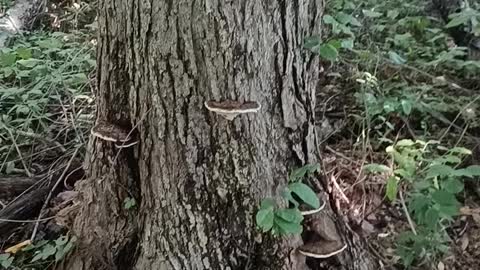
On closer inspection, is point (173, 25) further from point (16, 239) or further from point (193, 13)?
point (16, 239)

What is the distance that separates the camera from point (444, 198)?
77.8 inches

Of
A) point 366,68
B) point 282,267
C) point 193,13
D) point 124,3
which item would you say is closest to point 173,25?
point 193,13

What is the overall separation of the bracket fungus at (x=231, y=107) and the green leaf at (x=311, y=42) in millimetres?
255

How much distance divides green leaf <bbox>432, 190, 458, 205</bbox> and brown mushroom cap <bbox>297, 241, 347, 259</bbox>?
0.34 meters

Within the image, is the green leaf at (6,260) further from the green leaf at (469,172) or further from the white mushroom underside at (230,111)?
the green leaf at (469,172)

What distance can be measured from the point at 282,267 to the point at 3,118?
1853mm

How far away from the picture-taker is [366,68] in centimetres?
305

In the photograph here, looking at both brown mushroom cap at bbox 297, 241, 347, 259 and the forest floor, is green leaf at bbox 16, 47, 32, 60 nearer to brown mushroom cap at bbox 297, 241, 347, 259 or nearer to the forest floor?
the forest floor

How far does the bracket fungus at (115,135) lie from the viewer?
1936 millimetres

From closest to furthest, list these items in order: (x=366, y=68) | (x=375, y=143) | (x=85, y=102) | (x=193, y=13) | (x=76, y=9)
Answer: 1. (x=193, y=13)
2. (x=375, y=143)
3. (x=366, y=68)
4. (x=85, y=102)
5. (x=76, y=9)

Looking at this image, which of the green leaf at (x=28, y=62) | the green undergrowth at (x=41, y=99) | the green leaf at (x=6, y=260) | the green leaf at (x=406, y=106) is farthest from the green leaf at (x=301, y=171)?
the green leaf at (x=28, y=62)

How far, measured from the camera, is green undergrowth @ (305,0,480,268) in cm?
215

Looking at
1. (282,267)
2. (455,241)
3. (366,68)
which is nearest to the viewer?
(282,267)

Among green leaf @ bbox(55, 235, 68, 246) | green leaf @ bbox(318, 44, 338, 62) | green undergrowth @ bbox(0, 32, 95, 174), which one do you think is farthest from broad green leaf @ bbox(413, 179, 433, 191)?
green undergrowth @ bbox(0, 32, 95, 174)
